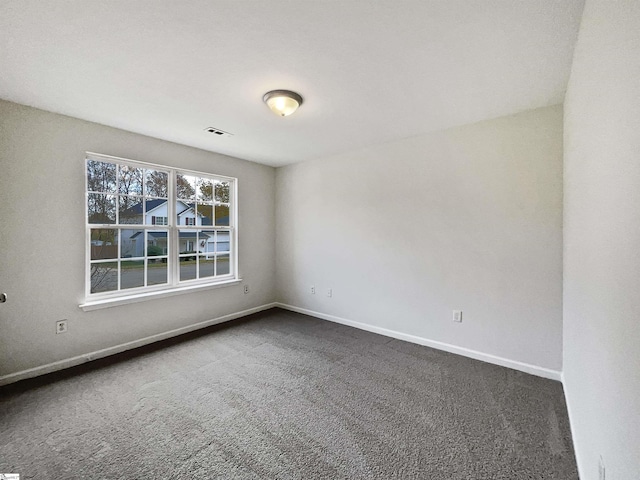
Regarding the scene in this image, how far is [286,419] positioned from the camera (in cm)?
202

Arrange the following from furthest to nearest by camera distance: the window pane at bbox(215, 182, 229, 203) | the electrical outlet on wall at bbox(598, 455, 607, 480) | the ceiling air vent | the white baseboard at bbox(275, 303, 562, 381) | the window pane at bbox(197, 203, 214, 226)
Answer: the window pane at bbox(215, 182, 229, 203)
the window pane at bbox(197, 203, 214, 226)
the ceiling air vent
the white baseboard at bbox(275, 303, 562, 381)
the electrical outlet on wall at bbox(598, 455, 607, 480)

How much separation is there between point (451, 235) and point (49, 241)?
158 inches

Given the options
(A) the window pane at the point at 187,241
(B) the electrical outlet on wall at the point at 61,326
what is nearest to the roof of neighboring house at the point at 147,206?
(A) the window pane at the point at 187,241

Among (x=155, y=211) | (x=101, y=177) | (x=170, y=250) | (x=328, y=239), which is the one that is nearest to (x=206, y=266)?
(x=170, y=250)

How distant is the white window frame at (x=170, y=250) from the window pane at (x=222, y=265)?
4 cm

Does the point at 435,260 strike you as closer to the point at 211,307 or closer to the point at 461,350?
the point at 461,350

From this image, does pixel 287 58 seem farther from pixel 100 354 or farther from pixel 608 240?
pixel 100 354

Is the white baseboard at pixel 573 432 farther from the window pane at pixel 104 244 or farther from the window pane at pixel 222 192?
the window pane at pixel 222 192

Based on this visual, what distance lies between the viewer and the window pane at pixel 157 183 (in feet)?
11.4

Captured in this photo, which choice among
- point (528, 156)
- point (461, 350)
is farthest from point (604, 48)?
point (461, 350)

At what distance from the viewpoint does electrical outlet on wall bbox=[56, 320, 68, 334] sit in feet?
9.05

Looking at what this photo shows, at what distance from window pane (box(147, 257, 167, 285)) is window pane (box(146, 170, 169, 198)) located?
805 mm

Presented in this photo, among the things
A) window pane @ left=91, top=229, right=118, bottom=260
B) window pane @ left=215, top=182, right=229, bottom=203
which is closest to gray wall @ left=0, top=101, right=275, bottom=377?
window pane @ left=91, top=229, right=118, bottom=260

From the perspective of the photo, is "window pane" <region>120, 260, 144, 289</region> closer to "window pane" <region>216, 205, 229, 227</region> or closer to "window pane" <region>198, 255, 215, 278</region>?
"window pane" <region>198, 255, 215, 278</region>
